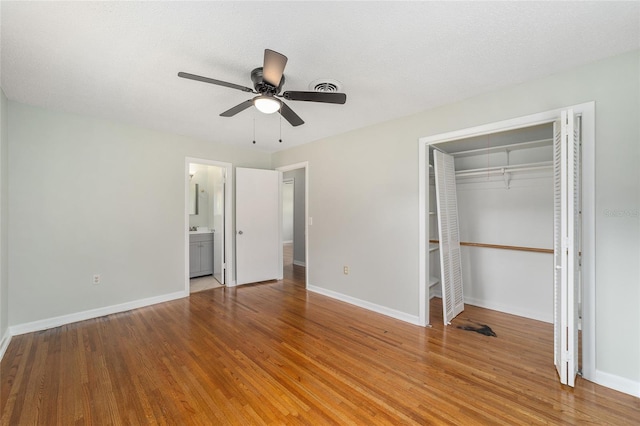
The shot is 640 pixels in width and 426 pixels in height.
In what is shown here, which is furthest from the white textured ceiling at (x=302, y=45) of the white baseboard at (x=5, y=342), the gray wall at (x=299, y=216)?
the gray wall at (x=299, y=216)

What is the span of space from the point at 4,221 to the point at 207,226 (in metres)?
3.40

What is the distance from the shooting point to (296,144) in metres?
4.55

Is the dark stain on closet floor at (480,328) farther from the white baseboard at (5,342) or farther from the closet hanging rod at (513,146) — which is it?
the white baseboard at (5,342)

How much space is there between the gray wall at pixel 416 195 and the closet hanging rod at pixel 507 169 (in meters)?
1.02

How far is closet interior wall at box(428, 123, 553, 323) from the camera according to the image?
3184 mm

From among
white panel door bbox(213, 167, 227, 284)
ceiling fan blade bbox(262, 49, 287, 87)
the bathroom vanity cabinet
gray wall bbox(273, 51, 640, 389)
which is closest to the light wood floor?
gray wall bbox(273, 51, 640, 389)

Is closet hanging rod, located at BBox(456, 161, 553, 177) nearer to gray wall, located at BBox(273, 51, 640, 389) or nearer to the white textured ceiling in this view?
gray wall, located at BBox(273, 51, 640, 389)

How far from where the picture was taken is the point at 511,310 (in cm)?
337

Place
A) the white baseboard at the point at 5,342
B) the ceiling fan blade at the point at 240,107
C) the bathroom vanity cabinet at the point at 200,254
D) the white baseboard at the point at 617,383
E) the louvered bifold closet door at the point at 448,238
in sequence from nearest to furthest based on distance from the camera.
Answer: the white baseboard at the point at 617,383, the ceiling fan blade at the point at 240,107, the white baseboard at the point at 5,342, the louvered bifold closet door at the point at 448,238, the bathroom vanity cabinet at the point at 200,254

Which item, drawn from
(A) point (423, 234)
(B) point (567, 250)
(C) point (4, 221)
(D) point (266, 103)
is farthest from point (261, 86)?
(C) point (4, 221)

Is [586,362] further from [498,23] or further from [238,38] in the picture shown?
[238,38]

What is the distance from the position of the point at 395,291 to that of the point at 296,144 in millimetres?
2840

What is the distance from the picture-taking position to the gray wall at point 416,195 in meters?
1.92

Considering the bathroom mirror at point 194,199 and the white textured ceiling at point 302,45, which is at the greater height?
the white textured ceiling at point 302,45
